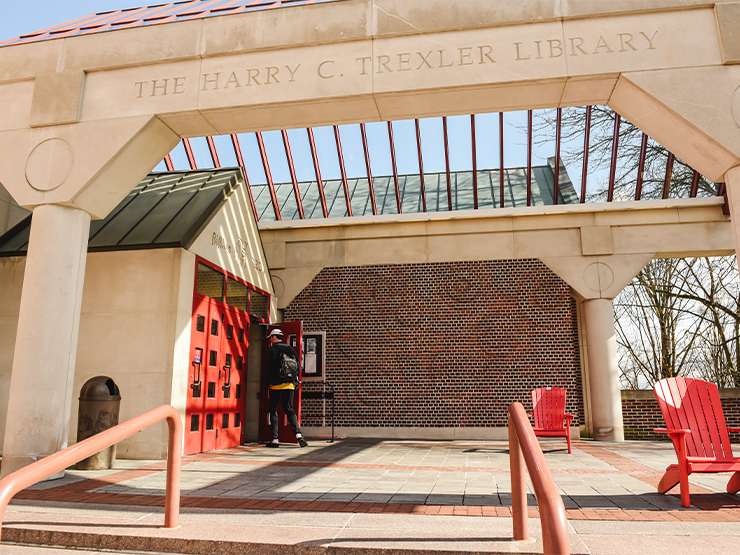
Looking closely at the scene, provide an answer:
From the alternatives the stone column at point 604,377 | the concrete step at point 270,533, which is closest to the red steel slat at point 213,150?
the stone column at point 604,377

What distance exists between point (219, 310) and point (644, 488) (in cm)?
675

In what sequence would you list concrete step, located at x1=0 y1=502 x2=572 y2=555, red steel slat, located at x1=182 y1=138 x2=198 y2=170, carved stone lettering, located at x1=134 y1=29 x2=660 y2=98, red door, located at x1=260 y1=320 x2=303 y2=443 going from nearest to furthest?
concrete step, located at x1=0 y1=502 x2=572 y2=555 < carved stone lettering, located at x1=134 y1=29 x2=660 y2=98 < red door, located at x1=260 y1=320 x2=303 y2=443 < red steel slat, located at x1=182 y1=138 x2=198 y2=170

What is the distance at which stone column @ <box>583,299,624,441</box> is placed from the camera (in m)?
11.2

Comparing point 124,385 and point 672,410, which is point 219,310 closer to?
point 124,385

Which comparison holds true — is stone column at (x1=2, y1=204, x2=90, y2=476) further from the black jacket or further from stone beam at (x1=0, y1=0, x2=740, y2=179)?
the black jacket

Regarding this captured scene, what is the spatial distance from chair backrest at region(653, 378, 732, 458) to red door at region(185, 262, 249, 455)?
6.18 m

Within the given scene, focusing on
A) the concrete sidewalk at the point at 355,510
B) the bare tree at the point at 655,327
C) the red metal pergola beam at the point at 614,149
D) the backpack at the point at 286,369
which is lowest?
the concrete sidewalk at the point at 355,510

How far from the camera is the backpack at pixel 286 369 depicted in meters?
9.03

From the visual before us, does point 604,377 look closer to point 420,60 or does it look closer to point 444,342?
point 444,342

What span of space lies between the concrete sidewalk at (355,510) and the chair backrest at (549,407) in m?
2.26

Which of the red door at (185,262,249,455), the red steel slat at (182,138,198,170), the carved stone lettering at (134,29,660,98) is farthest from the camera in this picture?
the red steel slat at (182,138,198,170)

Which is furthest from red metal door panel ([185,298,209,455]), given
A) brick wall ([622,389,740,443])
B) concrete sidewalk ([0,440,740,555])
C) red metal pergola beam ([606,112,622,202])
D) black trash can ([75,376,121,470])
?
red metal pergola beam ([606,112,622,202])

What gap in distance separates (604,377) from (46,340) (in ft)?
33.2

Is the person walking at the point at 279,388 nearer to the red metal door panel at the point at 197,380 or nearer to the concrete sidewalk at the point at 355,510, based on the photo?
the red metal door panel at the point at 197,380
